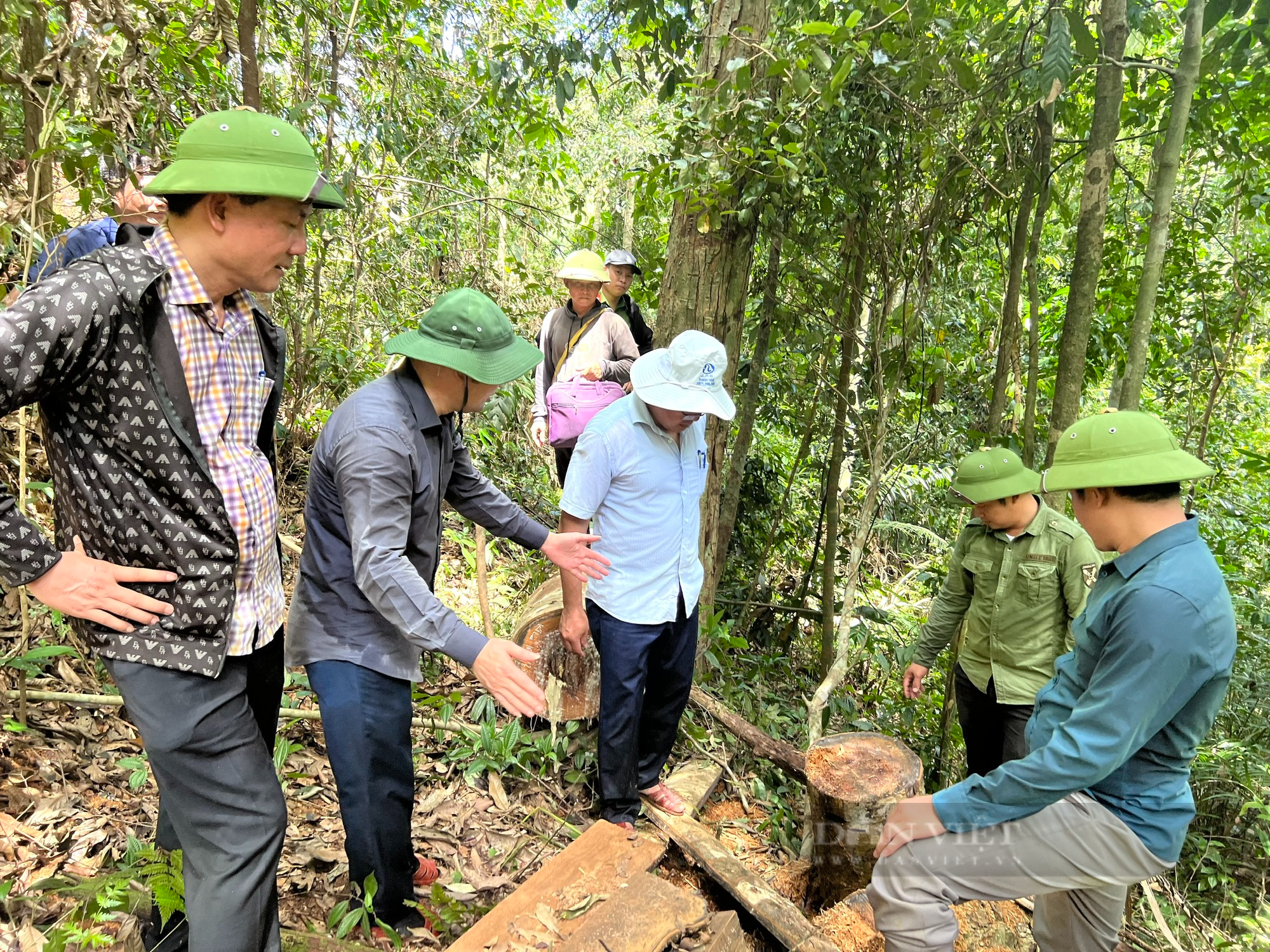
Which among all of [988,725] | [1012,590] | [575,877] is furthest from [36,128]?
[988,725]

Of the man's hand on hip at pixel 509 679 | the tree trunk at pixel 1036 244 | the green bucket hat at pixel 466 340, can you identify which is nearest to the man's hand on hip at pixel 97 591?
the man's hand on hip at pixel 509 679

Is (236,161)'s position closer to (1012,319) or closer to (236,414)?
(236,414)

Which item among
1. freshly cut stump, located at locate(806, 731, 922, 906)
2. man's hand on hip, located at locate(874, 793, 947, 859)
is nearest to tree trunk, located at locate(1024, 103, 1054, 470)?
freshly cut stump, located at locate(806, 731, 922, 906)

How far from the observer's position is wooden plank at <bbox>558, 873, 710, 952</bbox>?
2.38 m

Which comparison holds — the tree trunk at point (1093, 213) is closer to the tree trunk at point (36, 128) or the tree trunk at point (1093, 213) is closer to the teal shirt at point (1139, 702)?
the teal shirt at point (1139, 702)

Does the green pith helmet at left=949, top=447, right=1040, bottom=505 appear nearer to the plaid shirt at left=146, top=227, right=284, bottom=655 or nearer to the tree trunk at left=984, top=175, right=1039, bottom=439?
the tree trunk at left=984, top=175, right=1039, bottom=439

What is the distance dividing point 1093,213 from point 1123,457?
7.28 ft

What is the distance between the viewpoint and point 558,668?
3934 mm

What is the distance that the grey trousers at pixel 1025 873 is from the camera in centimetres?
230

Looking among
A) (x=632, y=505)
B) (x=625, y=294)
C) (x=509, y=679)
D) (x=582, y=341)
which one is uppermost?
(x=625, y=294)

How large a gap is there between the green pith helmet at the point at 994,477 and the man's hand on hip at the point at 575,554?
76.1 inches

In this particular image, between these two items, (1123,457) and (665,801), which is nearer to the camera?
(1123,457)

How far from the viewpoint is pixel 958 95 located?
4289mm

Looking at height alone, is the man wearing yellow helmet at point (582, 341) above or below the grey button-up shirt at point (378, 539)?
Result: above
